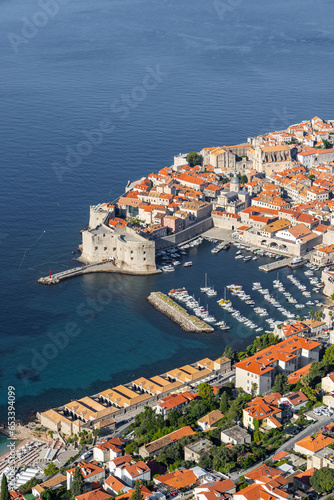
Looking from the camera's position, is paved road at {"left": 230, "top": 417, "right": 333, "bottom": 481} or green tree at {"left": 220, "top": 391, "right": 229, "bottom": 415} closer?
paved road at {"left": 230, "top": 417, "right": 333, "bottom": 481}

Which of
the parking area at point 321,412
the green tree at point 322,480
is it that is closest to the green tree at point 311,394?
the parking area at point 321,412

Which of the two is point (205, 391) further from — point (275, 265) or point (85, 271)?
point (85, 271)

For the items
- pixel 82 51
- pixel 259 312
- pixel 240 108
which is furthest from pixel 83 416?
pixel 82 51

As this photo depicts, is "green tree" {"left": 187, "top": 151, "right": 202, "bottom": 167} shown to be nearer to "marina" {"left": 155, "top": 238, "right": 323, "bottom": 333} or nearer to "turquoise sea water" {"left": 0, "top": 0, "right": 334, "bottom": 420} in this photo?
"turquoise sea water" {"left": 0, "top": 0, "right": 334, "bottom": 420}

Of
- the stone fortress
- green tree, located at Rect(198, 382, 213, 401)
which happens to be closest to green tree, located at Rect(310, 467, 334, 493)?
green tree, located at Rect(198, 382, 213, 401)

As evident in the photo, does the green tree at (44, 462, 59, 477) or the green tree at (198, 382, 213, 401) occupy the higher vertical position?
the green tree at (198, 382, 213, 401)

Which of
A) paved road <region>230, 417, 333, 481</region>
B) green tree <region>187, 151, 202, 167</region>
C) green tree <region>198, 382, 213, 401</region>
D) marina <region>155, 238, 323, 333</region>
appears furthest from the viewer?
green tree <region>187, 151, 202, 167</region>

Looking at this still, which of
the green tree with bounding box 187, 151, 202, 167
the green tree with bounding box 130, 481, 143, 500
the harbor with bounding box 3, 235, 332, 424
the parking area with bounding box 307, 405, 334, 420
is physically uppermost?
the green tree with bounding box 187, 151, 202, 167
